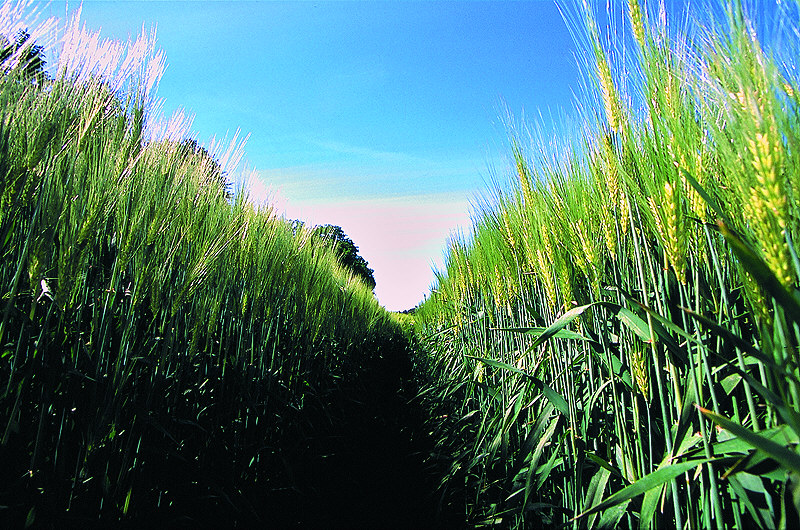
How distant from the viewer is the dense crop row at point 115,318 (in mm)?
1129

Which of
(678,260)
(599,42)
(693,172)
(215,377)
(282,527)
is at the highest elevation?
(599,42)

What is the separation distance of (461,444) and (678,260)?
2.27 meters

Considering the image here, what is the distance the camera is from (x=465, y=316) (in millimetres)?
3205

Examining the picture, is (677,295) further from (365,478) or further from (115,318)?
(365,478)

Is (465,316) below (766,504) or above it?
above

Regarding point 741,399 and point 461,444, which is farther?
point 461,444

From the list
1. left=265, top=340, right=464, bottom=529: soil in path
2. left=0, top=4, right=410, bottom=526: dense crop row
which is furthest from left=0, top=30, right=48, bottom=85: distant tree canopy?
left=265, top=340, right=464, bottom=529: soil in path

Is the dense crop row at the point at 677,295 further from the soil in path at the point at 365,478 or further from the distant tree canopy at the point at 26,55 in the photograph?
the distant tree canopy at the point at 26,55

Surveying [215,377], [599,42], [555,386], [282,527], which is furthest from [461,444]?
[599,42]

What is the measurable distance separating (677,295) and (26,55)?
1.96 metres

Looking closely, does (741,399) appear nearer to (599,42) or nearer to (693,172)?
(693,172)

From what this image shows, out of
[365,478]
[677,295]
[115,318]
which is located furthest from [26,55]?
[365,478]

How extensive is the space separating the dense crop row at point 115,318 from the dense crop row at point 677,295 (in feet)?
3.70

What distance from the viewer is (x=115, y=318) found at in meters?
1.74
